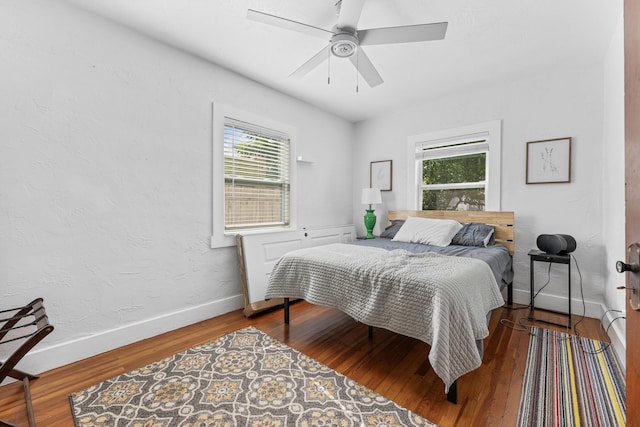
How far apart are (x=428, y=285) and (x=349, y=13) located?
1734mm

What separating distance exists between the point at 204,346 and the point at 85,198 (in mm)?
1413

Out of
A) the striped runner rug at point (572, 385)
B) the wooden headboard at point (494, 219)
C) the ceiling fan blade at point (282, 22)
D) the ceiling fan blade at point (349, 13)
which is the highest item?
the ceiling fan blade at point (349, 13)

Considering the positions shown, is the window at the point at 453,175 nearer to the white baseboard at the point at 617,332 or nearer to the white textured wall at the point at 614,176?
the white textured wall at the point at 614,176

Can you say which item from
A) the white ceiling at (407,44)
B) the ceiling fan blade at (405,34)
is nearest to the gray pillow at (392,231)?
the white ceiling at (407,44)

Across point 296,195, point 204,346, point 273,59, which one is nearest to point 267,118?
point 273,59

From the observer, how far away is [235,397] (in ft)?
5.25

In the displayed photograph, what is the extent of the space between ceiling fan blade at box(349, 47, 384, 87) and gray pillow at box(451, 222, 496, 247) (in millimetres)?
1868

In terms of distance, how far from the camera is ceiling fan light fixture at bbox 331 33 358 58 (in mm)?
1884

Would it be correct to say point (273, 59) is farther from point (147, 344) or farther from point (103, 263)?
point (147, 344)

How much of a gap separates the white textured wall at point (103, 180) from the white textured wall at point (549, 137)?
294 cm

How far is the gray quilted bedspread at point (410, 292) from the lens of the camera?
149 centimetres

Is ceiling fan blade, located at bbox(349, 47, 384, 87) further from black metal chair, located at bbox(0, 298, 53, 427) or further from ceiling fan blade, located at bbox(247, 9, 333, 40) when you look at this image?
black metal chair, located at bbox(0, 298, 53, 427)

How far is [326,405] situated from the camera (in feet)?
5.00

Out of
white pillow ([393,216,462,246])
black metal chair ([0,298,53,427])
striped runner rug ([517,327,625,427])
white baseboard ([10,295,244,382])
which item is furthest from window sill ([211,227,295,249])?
striped runner rug ([517,327,625,427])
